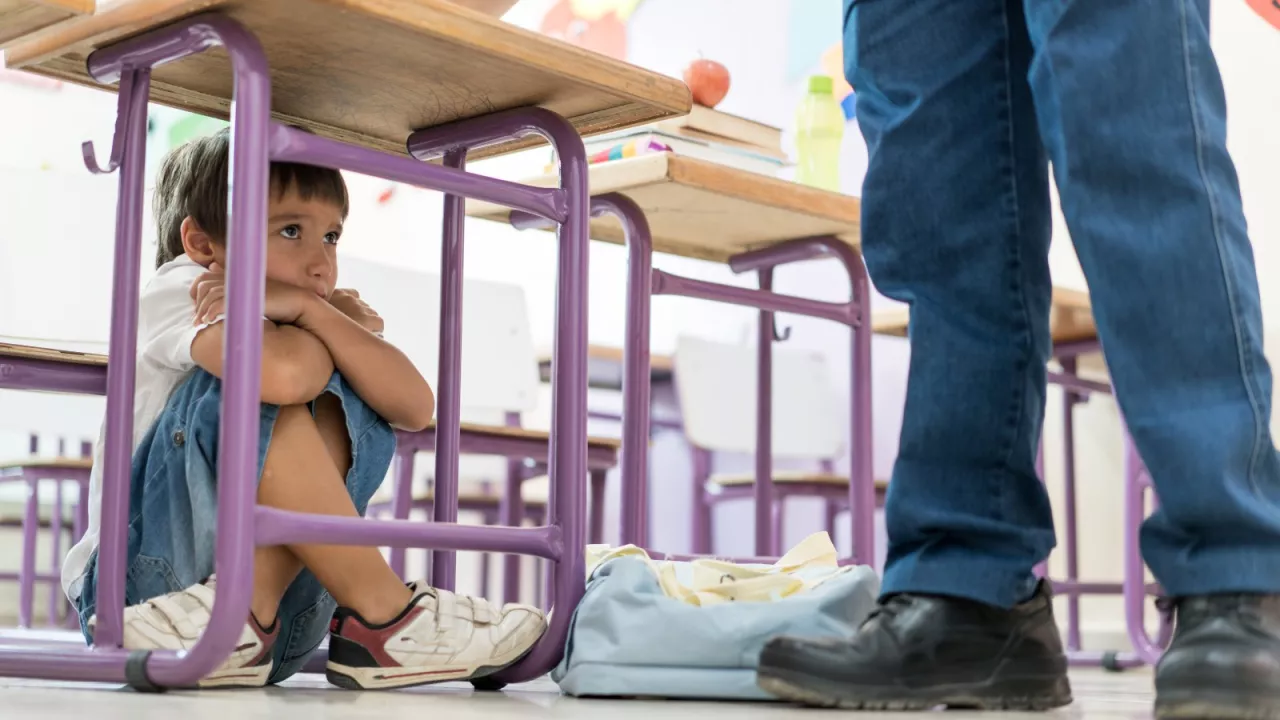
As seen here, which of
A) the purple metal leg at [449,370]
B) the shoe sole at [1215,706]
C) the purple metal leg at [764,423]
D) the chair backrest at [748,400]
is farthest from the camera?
the chair backrest at [748,400]

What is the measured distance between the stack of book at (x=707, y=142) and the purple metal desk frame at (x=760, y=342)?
0.13 metres

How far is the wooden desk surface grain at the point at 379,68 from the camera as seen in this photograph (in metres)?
1.24

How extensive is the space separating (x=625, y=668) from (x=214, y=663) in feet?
1.23

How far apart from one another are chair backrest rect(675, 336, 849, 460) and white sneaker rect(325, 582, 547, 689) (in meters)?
2.41

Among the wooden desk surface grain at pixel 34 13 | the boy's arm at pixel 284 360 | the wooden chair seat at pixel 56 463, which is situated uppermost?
the wooden desk surface grain at pixel 34 13

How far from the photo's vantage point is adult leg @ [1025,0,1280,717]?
3.18 feet

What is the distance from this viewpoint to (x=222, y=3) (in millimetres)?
1205

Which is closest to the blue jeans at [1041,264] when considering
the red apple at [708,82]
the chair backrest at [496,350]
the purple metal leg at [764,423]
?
the red apple at [708,82]

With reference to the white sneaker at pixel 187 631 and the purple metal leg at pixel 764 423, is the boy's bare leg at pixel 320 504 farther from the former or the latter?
the purple metal leg at pixel 764 423

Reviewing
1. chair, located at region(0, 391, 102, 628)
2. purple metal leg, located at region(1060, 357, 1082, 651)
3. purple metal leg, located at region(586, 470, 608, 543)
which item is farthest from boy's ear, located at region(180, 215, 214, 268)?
purple metal leg, located at region(586, 470, 608, 543)

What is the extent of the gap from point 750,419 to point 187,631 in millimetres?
2822

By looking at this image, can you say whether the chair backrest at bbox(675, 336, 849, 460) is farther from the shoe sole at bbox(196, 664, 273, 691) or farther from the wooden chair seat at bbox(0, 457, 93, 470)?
the shoe sole at bbox(196, 664, 273, 691)

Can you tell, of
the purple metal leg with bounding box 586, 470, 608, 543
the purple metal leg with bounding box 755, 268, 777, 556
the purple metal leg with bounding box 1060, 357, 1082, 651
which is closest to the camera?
the purple metal leg with bounding box 755, 268, 777, 556

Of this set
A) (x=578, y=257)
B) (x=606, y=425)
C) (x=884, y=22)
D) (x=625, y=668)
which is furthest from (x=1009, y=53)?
(x=606, y=425)
